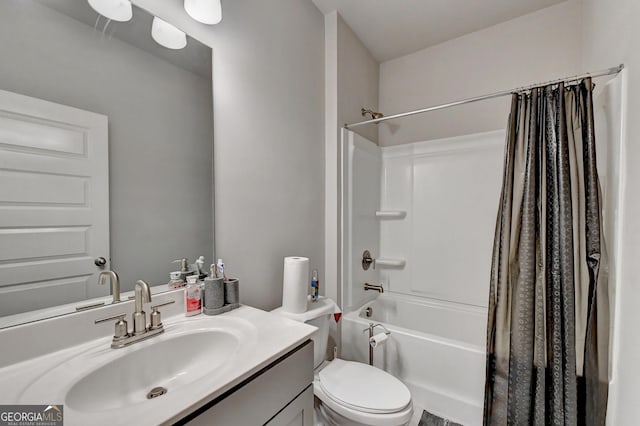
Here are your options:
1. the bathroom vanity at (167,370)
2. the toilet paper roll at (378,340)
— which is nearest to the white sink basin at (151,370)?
the bathroom vanity at (167,370)

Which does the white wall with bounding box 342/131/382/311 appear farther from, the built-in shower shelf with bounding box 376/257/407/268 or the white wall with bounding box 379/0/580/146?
the white wall with bounding box 379/0/580/146

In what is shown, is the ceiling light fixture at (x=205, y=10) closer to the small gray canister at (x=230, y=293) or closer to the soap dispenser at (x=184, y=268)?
the soap dispenser at (x=184, y=268)

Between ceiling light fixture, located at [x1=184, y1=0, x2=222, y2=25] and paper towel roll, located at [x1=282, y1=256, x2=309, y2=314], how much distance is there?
3.81 feet

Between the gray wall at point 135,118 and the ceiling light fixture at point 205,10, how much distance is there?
0.23m

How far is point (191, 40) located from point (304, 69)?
0.78 m

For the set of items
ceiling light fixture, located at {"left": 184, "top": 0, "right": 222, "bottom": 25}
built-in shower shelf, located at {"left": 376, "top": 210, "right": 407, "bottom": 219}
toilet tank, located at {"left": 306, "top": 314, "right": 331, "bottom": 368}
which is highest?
ceiling light fixture, located at {"left": 184, "top": 0, "right": 222, "bottom": 25}

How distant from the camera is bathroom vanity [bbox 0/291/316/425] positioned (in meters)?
0.58

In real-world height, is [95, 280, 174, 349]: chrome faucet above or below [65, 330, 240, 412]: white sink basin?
above

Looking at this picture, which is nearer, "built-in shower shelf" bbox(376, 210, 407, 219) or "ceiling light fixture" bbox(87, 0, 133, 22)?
"ceiling light fixture" bbox(87, 0, 133, 22)

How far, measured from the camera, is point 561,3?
1.82 m

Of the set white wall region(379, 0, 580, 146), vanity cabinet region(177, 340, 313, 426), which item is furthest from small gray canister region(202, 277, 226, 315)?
white wall region(379, 0, 580, 146)

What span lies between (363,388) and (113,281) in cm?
117

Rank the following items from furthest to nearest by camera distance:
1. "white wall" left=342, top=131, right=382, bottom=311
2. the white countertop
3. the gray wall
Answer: "white wall" left=342, top=131, right=382, bottom=311 → the gray wall → the white countertop

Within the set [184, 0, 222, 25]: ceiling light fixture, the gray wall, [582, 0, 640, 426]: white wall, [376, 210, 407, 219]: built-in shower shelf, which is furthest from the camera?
[376, 210, 407, 219]: built-in shower shelf
